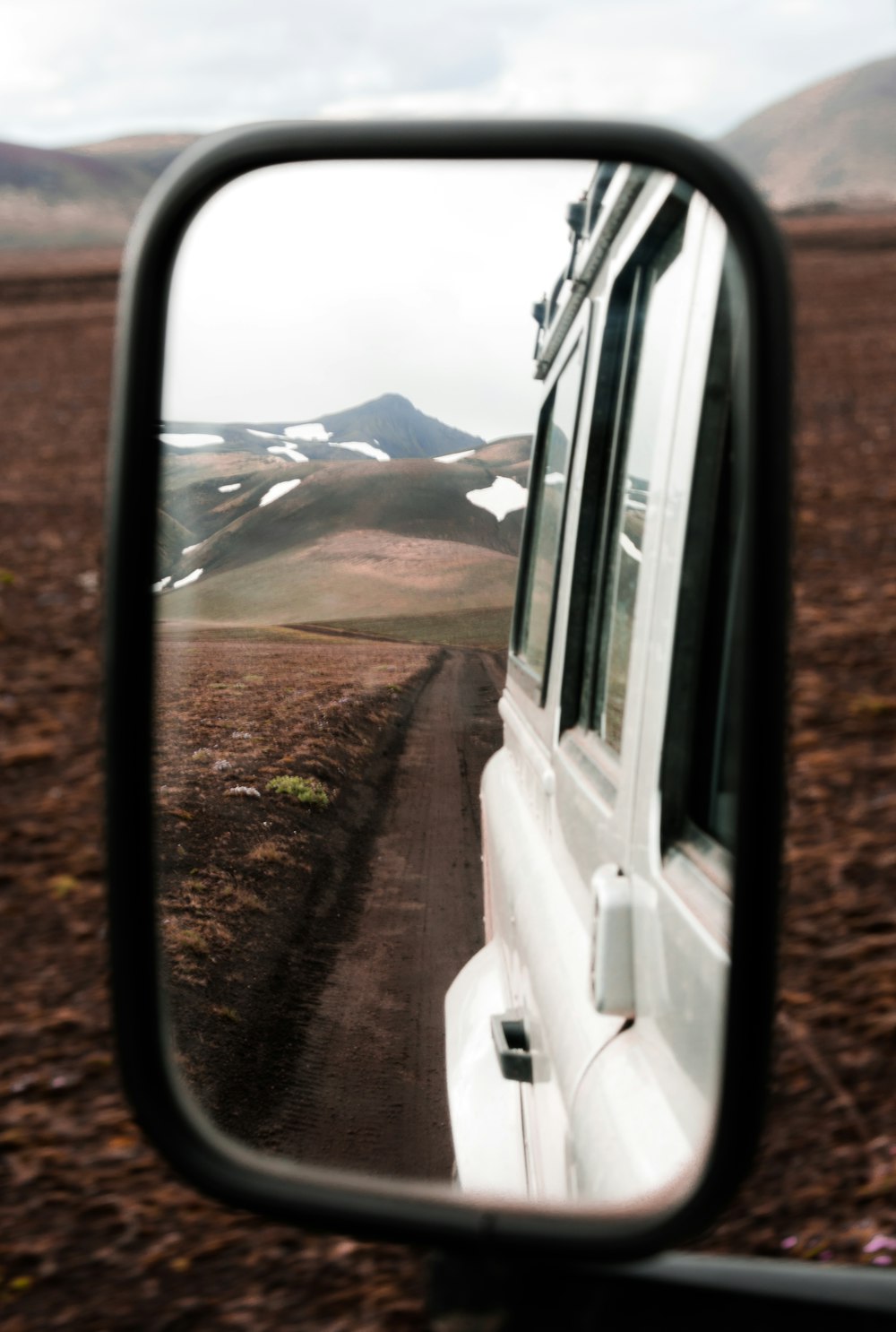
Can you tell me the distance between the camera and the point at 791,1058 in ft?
12.1

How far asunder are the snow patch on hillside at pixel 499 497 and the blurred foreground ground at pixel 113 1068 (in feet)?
5.39

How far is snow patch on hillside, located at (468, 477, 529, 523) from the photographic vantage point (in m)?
1.50

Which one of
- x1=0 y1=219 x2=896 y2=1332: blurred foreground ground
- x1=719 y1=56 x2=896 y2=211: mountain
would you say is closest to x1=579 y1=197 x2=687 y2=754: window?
x1=0 y1=219 x2=896 y2=1332: blurred foreground ground

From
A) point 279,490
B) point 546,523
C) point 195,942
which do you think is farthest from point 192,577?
point 546,523

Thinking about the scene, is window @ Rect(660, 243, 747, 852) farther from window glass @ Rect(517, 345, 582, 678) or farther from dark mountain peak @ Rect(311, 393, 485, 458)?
window glass @ Rect(517, 345, 582, 678)

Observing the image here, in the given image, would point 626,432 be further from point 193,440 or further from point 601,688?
point 193,440

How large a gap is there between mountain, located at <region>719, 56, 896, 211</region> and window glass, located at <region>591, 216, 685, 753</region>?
16.6 feet

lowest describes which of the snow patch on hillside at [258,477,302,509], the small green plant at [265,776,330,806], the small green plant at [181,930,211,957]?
the small green plant at [181,930,211,957]

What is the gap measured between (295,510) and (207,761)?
0.35 meters

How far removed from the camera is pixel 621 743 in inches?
55.6

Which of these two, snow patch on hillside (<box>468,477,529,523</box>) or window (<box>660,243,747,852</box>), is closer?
window (<box>660,243,747,852</box>)

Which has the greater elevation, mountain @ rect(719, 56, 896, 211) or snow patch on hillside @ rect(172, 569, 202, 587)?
mountain @ rect(719, 56, 896, 211)

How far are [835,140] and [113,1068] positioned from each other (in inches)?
500

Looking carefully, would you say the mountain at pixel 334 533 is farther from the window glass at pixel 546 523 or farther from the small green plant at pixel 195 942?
the small green plant at pixel 195 942
